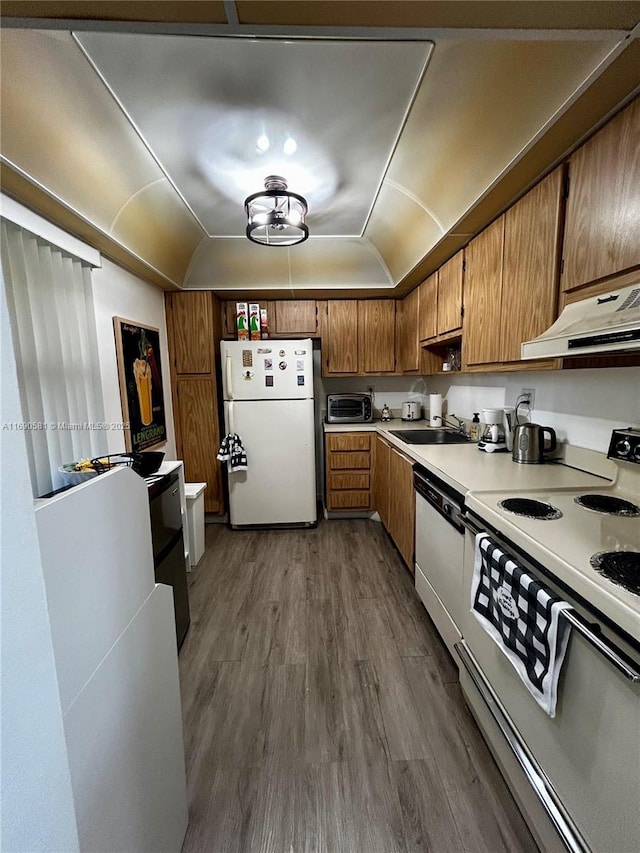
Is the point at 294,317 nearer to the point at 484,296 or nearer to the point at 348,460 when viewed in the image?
Result: the point at 348,460

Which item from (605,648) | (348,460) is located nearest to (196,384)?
(348,460)

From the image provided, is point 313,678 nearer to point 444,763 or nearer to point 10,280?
point 444,763

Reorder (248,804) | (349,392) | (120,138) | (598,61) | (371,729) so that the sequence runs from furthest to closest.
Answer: (349,392)
(120,138)
(371,729)
(248,804)
(598,61)

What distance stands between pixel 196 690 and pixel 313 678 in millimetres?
549

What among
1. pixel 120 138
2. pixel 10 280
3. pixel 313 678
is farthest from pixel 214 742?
pixel 120 138

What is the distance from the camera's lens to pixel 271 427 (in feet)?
10.1

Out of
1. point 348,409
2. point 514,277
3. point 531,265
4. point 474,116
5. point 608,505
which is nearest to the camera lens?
point 608,505

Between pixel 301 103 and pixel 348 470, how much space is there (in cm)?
258

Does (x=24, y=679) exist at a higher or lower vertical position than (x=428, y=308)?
lower

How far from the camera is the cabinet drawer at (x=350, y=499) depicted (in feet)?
10.8

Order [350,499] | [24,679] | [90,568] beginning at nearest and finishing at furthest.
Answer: [24,679] < [90,568] < [350,499]

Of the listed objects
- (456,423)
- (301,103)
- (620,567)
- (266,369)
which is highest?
(301,103)

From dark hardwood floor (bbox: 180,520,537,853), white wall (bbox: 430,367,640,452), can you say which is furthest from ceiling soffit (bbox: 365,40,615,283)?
dark hardwood floor (bbox: 180,520,537,853)

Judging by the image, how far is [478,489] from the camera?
1.41m
